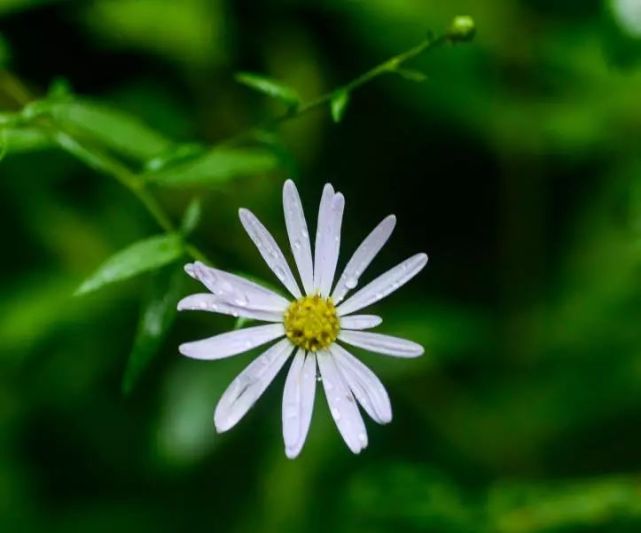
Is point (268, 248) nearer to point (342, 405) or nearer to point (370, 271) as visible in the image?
point (342, 405)

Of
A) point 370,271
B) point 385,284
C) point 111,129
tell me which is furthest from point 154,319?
point 370,271

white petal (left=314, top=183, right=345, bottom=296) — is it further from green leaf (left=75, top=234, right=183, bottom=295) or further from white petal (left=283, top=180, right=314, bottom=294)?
green leaf (left=75, top=234, right=183, bottom=295)

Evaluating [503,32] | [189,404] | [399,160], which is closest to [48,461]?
[189,404]

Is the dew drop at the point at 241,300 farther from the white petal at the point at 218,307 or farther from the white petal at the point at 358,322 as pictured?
the white petal at the point at 358,322

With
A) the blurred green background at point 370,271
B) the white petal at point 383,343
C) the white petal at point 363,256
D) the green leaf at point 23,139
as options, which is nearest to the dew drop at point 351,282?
the white petal at point 363,256

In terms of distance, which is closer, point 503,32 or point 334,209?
point 334,209

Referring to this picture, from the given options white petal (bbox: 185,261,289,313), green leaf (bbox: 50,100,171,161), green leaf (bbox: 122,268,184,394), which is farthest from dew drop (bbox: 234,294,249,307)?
green leaf (bbox: 50,100,171,161)

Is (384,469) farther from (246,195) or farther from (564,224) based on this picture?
(564,224)
